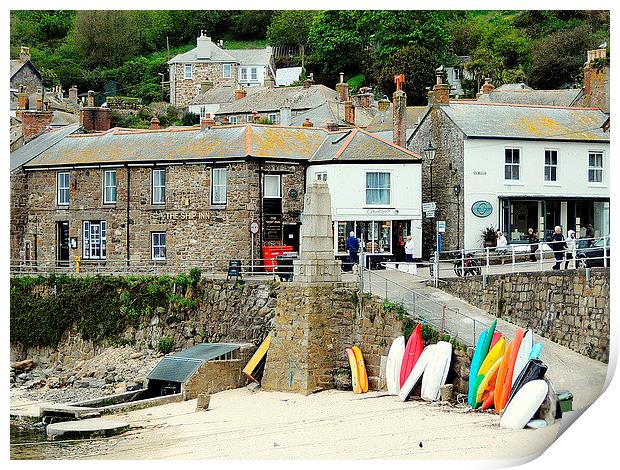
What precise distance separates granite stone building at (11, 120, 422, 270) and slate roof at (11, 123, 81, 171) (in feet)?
1.30

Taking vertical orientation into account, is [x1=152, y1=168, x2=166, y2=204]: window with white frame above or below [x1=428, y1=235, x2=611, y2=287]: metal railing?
above

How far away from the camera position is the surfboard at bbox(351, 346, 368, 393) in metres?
25.1

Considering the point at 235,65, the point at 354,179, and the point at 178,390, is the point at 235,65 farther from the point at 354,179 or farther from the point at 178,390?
the point at 178,390

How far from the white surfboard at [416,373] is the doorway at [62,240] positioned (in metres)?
13.5

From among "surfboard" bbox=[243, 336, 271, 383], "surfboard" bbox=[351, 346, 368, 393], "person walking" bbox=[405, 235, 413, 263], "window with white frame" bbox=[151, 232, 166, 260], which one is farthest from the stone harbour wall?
"window with white frame" bbox=[151, 232, 166, 260]

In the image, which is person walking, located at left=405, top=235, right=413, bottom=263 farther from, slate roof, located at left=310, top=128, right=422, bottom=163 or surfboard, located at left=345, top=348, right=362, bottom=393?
surfboard, located at left=345, top=348, right=362, bottom=393

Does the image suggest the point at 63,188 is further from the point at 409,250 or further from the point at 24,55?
the point at 24,55

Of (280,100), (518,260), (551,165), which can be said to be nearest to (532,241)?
(518,260)

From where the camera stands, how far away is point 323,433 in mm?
21969

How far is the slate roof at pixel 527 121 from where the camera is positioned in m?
32.2

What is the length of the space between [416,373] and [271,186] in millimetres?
9438

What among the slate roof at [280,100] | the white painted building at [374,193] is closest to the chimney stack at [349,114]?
the slate roof at [280,100]

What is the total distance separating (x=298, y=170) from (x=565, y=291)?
10096 mm

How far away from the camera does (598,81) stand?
117 feet
